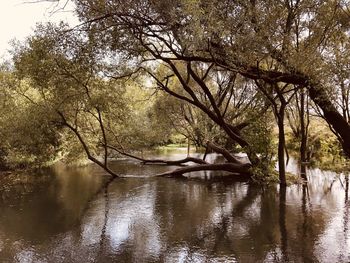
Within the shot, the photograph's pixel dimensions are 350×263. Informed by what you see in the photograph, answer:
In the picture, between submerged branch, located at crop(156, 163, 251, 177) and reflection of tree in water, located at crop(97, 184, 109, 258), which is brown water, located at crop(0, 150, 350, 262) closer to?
reflection of tree in water, located at crop(97, 184, 109, 258)

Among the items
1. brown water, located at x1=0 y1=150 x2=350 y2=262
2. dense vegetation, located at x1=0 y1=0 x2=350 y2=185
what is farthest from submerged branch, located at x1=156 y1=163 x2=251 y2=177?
brown water, located at x1=0 y1=150 x2=350 y2=262

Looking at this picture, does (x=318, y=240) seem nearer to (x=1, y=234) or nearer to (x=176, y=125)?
(x=1, y=234)

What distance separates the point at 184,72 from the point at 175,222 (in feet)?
61.5

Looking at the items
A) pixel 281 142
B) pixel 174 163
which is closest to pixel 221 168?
pixel 281 142

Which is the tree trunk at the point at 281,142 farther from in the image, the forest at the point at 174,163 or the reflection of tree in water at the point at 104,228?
the reflection of tree in water at the point at 104,228

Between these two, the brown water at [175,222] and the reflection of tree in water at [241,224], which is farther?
the reflection of tree in water at [241,224]

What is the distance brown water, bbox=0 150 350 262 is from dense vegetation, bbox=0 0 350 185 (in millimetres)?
2970

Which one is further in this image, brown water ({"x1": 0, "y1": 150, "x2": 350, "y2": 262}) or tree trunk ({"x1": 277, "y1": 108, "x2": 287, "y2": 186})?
tree trunk ({"x1": 277, "y1": 108, "x2": 287, "y2": 186})

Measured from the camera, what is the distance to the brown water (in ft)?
34.9

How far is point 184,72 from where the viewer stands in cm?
3086

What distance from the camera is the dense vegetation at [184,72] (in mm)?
11086

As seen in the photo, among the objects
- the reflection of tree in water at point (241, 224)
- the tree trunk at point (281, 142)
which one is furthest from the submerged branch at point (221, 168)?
the reflection of tree in water at point (241, 224)

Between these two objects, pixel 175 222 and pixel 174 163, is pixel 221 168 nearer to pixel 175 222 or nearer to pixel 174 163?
pixel 174 163

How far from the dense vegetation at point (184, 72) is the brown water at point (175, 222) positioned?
2.97m
